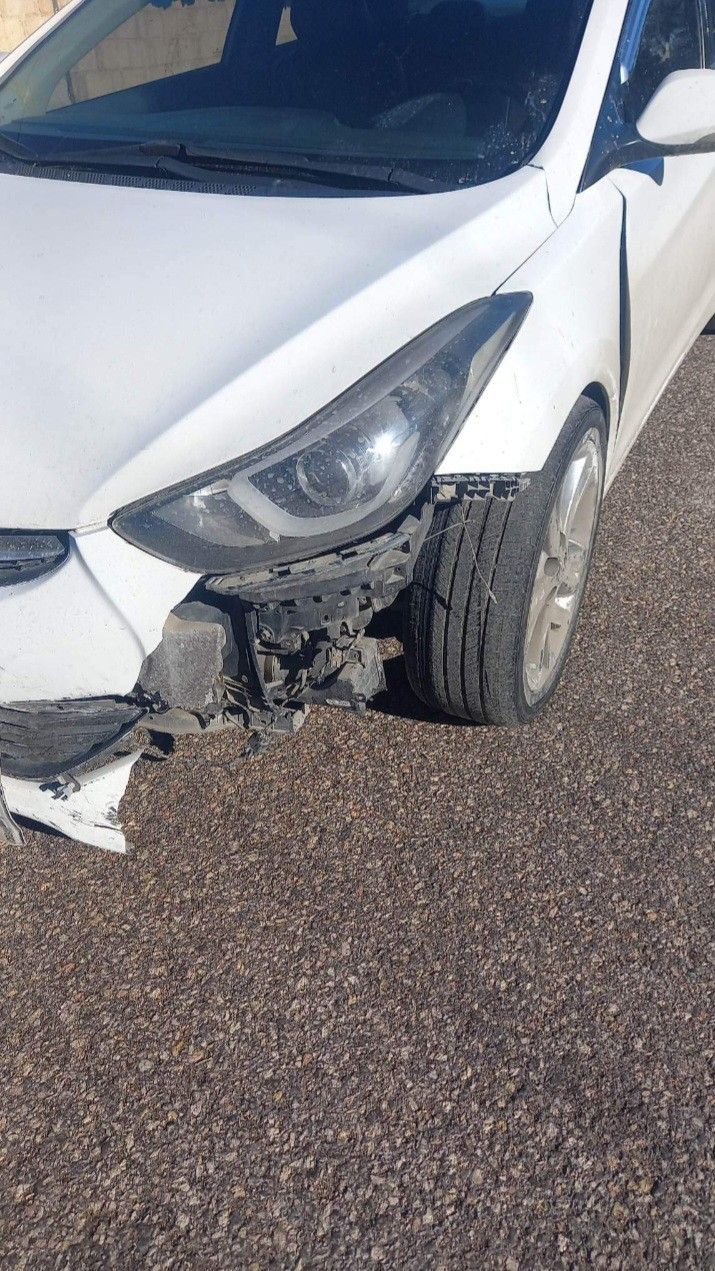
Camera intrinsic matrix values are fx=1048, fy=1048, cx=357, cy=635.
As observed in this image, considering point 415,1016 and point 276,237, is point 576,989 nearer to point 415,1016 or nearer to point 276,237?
point 415,1016

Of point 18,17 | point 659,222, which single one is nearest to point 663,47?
point 659,222

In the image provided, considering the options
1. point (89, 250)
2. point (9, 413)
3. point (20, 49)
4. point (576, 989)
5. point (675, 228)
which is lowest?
point (576, 989)

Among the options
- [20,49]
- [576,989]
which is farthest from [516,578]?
[20,49]

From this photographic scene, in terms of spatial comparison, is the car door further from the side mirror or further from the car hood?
the car hood

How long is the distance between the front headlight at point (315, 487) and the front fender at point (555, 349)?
0.39 feet

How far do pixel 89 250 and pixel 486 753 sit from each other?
57.9 inches

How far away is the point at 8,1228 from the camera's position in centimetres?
175

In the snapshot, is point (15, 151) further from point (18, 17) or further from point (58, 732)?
point (18, 17)

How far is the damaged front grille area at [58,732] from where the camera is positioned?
1888 millimetres

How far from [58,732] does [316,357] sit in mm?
829

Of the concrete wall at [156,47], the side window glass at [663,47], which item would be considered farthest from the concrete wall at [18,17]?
the side window glass at [663,47]

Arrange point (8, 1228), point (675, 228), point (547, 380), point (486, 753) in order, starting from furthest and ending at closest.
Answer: point (675, 228)
point (486, 753)
point (547, 380)
point (8, 1228)

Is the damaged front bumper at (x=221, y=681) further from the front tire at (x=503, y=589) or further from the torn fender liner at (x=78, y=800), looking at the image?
the front tire at (x=503, y=589)

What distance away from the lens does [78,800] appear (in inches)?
80.8
